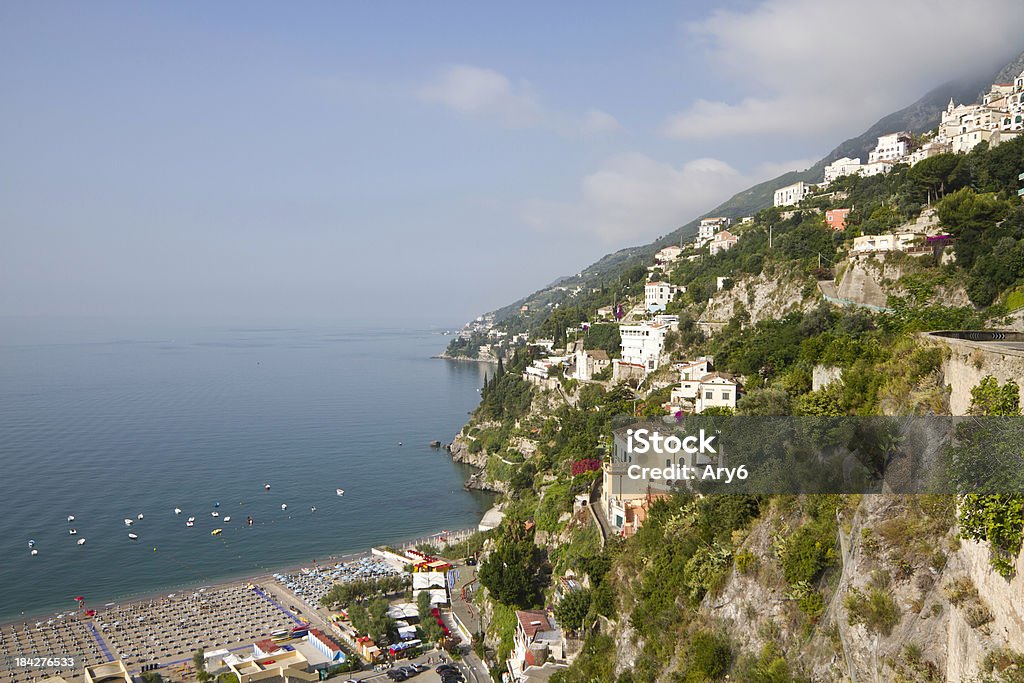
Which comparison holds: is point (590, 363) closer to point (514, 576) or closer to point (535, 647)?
point (514, 576)

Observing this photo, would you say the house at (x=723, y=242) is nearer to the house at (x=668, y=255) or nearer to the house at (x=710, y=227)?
the house at (x=668, y=255)

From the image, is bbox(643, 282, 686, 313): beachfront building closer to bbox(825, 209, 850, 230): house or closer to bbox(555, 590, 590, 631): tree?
bbox(825, 209, 850, 230): house

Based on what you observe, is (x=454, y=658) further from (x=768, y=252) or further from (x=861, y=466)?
(x=768, y=252)

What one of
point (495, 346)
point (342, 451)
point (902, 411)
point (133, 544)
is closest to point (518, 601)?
point (902, 411)

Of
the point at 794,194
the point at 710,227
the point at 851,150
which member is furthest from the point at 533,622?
the point at 851,150

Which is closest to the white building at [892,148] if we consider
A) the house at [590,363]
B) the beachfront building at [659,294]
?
the beachfront building at [659,294]
